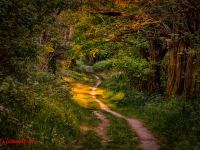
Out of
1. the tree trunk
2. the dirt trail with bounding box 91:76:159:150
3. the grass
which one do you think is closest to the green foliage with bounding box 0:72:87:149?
the grass

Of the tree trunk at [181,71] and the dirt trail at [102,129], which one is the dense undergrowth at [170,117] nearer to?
the tree trunk at [181,71]

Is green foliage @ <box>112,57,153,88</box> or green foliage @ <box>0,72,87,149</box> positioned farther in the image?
green foliage @ <box>112,57,153,88</box>

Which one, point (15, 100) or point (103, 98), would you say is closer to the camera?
point (15, 100)

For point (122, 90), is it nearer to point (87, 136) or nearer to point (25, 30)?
point (87, 136)

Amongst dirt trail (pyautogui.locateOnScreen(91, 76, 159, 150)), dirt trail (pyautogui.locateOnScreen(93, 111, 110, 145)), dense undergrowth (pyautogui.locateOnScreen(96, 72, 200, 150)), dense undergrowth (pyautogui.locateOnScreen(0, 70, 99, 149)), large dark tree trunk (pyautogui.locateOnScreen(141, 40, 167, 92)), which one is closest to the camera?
dense undergrowth (pyautogui.locateOnScreen(0, 70, 99, 149))

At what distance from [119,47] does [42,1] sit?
1018 centimetres

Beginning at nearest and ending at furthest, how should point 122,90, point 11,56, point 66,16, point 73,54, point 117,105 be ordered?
1. point 11,56
2. point 66,16
3. point 73,54
4. point 117,105
5. point 122,90

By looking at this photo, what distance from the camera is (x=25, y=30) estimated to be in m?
8.43

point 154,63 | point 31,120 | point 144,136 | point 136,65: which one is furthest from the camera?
point 136,65

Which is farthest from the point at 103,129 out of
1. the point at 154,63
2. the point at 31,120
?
the point at 154,63

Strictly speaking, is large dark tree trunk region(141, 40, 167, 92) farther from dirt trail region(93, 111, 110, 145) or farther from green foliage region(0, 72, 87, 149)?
green foliage region(0, 72, 87, 149)

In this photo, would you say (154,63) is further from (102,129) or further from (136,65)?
(102,129)

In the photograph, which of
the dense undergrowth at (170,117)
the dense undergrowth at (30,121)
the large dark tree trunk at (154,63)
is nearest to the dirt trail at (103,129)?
the dense undergrowth at (30,121)

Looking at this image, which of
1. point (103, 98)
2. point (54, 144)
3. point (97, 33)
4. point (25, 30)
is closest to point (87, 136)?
point (54, 144)
